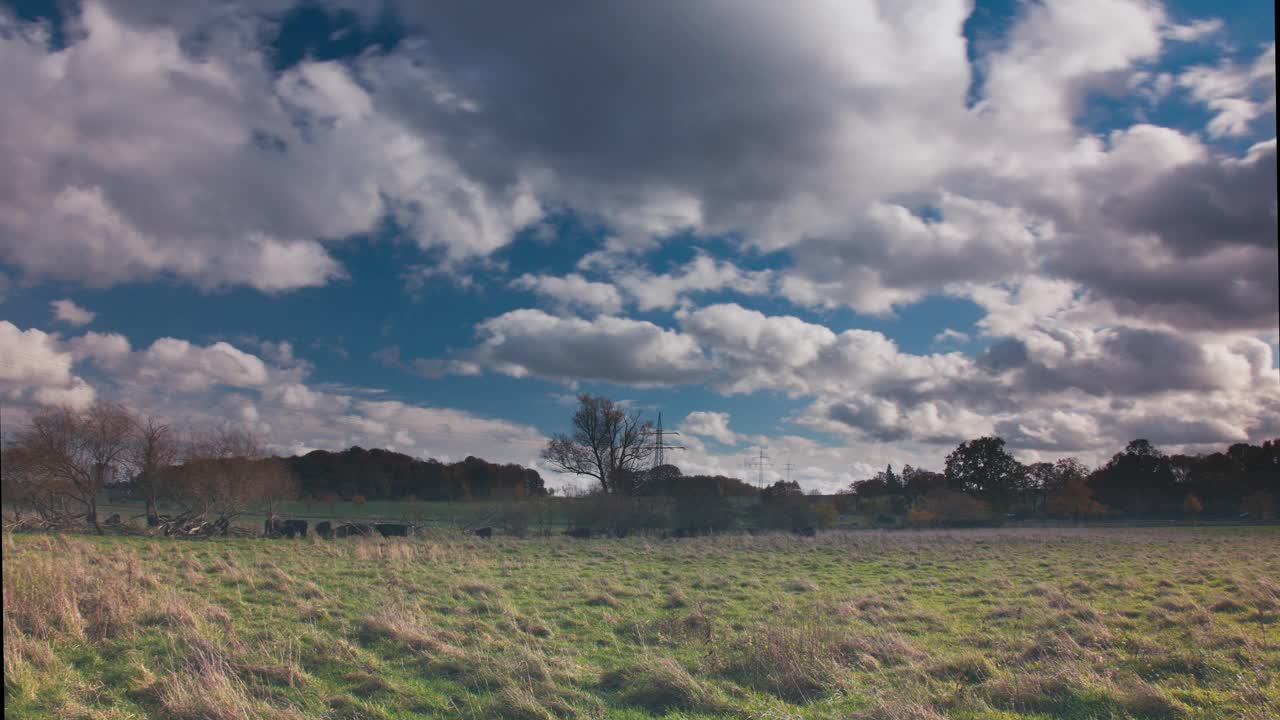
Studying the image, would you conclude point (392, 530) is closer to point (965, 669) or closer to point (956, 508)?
point (965, 669)

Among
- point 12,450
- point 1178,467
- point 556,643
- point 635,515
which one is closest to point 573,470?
point 635,515

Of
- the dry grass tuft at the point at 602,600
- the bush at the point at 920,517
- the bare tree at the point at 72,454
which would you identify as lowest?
the bush at the point at 920,517

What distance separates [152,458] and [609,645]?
17864 mm

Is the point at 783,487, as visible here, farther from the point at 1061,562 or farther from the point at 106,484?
the point at 106,484

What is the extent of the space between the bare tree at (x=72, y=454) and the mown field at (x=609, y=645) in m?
1.34

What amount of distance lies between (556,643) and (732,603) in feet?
20.3

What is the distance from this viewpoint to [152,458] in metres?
22.6

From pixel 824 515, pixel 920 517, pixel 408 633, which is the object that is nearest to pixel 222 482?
pixel 408 633

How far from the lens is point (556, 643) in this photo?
41.2ft

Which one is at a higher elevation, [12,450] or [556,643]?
[12,450]

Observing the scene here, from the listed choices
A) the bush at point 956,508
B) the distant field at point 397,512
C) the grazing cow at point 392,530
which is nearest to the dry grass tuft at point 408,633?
the grazing cow at point 392,530

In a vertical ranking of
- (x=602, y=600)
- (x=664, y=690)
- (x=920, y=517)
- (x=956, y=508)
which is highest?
(x=664, y=690)

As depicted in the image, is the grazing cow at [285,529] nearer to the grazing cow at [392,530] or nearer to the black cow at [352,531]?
the black cow at [352,531]

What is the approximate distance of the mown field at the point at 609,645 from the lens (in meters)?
9.06
